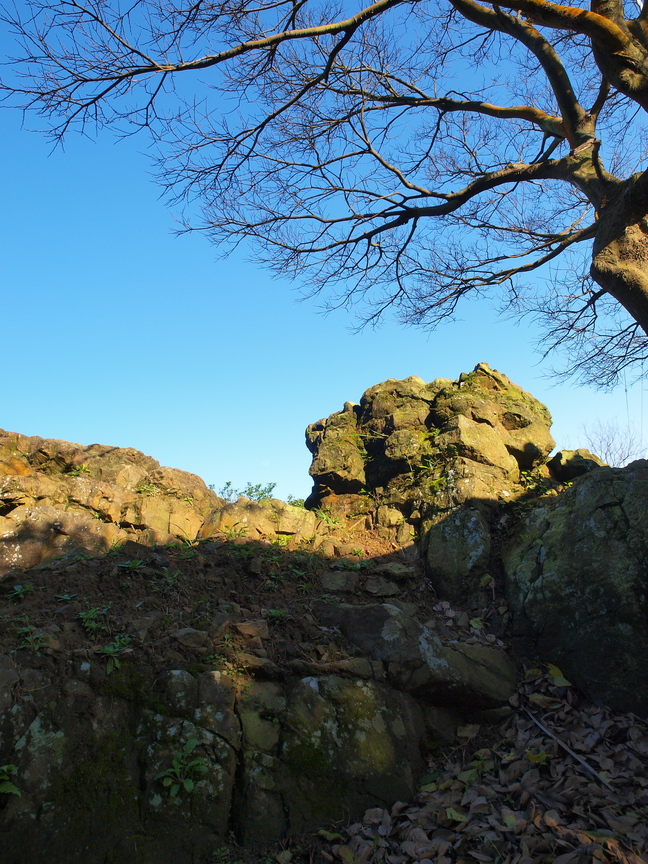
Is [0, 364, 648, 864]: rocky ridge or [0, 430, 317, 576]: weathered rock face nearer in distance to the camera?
[0, 364, 648, 864]: rocky ridge

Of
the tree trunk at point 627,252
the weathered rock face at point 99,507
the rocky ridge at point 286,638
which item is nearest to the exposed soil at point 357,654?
the rocky ridge at point 286,638

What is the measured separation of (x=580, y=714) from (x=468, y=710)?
2.83 ft

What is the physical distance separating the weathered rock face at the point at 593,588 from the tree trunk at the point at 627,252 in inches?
70.3

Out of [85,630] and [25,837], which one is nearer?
[25,837]

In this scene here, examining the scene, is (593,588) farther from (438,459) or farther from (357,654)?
(438,459)

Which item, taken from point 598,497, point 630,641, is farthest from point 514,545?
point 630,641

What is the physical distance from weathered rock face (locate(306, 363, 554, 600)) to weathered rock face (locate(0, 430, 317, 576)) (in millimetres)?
1075

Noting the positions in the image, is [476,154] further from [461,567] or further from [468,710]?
[468,710]

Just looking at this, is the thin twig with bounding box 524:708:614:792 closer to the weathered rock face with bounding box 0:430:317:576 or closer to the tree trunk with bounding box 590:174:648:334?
the weathered rock face with bounding box 0:430:317:576

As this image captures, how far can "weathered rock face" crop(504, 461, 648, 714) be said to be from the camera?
430 cm

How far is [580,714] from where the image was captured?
4203 millimetres

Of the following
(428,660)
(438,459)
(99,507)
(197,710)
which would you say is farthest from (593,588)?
(99,507)

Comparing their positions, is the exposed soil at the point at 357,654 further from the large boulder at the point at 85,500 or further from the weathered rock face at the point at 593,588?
the large boulder at the point at 85,500

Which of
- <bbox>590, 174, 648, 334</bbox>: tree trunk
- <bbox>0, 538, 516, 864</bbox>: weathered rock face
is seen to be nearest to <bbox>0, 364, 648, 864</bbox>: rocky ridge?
<bbox>0, 538, 516, 864</bbox>: weathered rock face
